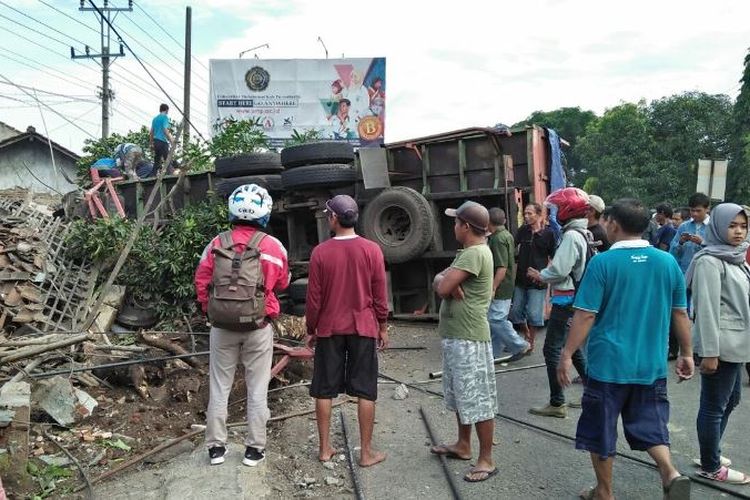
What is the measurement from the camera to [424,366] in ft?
21.9

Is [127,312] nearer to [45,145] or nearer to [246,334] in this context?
[246,334]

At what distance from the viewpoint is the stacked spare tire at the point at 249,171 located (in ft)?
28.2

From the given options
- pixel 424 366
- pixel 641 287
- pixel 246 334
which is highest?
pixel 641 287

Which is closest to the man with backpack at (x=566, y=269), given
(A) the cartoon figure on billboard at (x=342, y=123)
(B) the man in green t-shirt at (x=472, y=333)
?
(B) the man in green t-shirt at (x=472, y=333)

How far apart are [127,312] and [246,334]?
5132 mm

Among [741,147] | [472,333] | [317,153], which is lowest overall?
[472,333]

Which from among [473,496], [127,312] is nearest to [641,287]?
→ [473,496]

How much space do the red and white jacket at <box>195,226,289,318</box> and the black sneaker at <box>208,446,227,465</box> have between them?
878 millimetres

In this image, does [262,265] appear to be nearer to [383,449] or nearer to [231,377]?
[231,377]

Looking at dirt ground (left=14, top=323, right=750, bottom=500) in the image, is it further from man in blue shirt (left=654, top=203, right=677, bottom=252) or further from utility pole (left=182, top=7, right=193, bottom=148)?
utility pole (left=182, top=7, right=193, bottom=148)

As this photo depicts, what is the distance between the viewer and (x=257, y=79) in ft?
60.3

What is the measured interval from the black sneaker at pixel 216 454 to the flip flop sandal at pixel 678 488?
2544mm

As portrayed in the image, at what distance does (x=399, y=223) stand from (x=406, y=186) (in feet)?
1.88

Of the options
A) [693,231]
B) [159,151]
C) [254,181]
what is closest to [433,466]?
[693,231]
